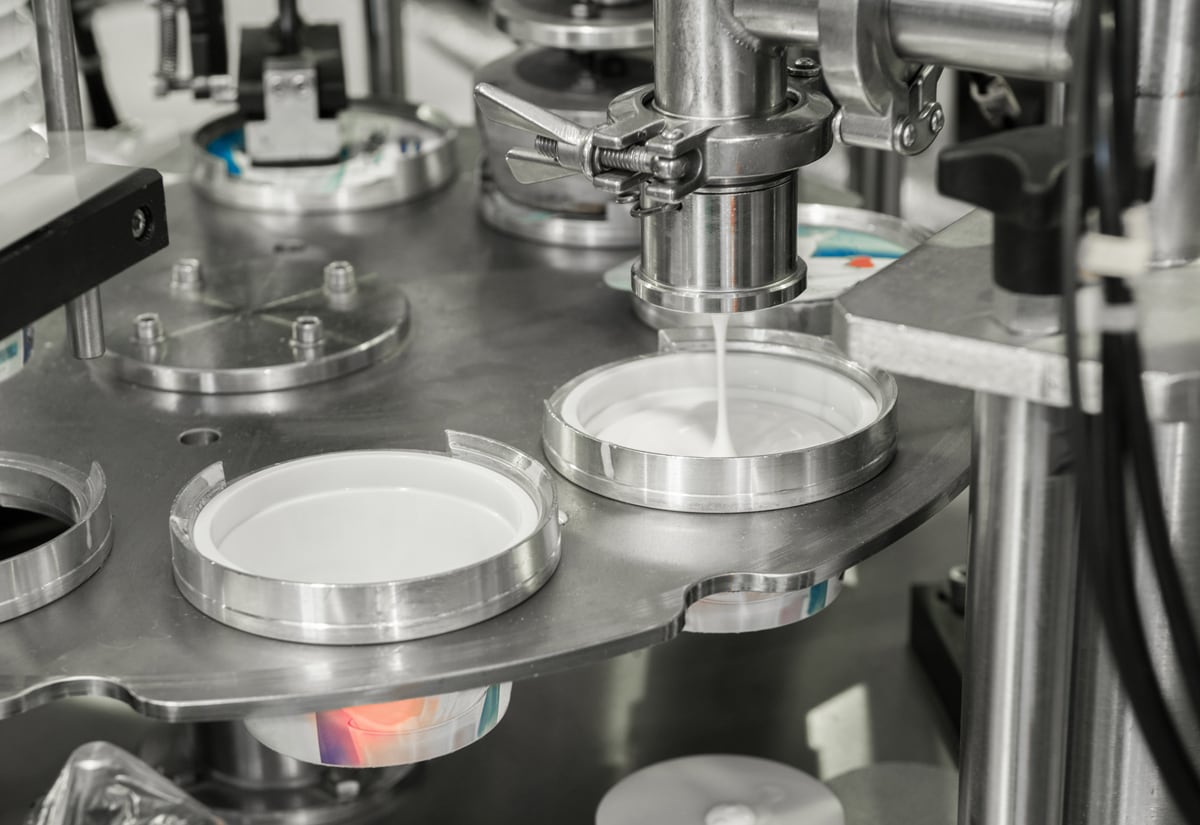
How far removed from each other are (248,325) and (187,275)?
112 millimetres

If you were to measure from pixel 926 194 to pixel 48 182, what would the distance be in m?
2.10

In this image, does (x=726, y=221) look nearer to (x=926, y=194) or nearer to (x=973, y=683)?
(x=973, y=683)

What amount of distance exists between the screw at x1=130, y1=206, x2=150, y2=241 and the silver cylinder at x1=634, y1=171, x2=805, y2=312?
0.98 feet

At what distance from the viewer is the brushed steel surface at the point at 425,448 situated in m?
0.90

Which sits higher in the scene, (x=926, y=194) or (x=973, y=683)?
(x=973, y=683)

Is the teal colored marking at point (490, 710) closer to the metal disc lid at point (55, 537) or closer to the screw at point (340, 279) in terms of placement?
the metal disc lid at point (55, 537)

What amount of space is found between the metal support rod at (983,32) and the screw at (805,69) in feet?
0.44

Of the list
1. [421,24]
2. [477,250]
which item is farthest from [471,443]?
[421,24]

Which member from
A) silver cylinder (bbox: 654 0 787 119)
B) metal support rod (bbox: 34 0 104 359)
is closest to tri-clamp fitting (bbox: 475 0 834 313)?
silver cylinder (bbox: 654 0 787 119)

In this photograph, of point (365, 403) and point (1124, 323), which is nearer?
point (1124, 323)

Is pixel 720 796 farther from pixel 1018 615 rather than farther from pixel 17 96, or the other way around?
pixel 17 96

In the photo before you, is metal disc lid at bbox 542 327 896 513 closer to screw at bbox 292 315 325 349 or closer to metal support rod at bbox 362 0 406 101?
screw at bbox 292 315 325 349

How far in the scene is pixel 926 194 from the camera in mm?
2838

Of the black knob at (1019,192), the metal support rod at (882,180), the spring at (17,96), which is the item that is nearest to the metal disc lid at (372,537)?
the spring at (17,96)
